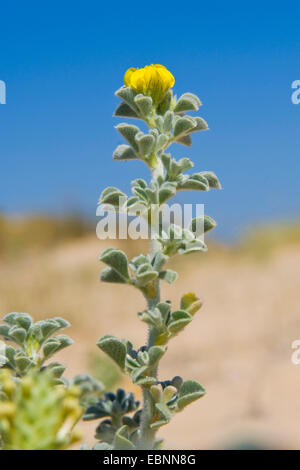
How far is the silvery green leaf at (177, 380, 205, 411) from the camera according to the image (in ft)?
4.83

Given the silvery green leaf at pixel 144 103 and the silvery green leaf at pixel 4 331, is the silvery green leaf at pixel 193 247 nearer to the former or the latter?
the silvery green leaf at pixel 144 103

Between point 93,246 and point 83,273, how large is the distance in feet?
12.2

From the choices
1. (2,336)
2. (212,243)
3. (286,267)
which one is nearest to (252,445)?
(2,336)

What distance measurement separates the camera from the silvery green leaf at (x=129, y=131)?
5.37 ft

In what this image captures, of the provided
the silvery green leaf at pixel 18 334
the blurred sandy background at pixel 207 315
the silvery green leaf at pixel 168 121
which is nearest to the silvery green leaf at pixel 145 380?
the silvery green leaf at pixel 18 334

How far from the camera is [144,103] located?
61.8 inches

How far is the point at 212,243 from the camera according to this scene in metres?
19.6

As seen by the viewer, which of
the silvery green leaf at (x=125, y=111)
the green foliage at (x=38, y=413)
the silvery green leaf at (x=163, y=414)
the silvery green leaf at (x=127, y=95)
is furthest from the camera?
the silvery green leaf at (x=125, y=111)

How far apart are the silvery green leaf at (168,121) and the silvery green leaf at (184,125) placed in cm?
2

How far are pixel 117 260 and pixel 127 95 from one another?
454mm

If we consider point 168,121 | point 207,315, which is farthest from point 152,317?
point 207,315

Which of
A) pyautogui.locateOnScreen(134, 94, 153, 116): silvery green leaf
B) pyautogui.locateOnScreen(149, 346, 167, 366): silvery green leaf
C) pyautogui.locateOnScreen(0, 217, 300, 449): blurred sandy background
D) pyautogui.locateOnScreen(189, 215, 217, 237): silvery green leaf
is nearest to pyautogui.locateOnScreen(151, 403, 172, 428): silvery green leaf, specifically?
pyautogui.locateOnScreen(149, 346, 167, 366): silvery green leaf

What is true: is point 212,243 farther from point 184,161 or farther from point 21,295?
point 184,161

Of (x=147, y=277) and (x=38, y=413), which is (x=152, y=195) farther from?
(x=38, y=413)
